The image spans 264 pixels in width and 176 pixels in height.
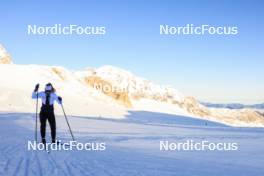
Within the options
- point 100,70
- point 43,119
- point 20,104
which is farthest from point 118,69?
point 43,119

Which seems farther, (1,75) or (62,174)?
(1,75)

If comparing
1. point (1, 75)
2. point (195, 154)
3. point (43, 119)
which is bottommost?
point (195, 154)

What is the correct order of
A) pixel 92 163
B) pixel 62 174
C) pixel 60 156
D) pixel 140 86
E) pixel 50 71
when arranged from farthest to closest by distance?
pixel 140 86 → pixel 50 71 → pixel 60 156 → pixel 92 163 → pixel 62 174

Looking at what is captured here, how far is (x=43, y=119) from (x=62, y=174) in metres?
4.86

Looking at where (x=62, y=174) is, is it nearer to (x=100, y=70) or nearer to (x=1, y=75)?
(x=1, y=75)

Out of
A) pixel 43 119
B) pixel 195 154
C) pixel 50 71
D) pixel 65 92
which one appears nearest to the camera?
pixel 195 154

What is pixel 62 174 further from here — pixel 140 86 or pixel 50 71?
pixel 140 86

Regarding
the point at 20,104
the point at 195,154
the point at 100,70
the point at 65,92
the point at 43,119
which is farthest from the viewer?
the point at 100,70

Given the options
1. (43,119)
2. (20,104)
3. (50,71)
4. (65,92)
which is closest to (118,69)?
(50,71)

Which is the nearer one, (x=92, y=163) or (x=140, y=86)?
(x=92, y=163)

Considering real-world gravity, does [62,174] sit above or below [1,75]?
below

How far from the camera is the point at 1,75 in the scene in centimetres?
5728

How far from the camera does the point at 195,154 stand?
11055mm

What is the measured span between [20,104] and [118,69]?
81.5 metres
